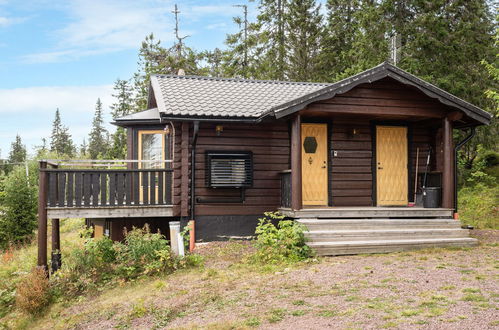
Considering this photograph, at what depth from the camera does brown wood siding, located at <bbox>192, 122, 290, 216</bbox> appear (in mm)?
10359

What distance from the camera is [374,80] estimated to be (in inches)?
368

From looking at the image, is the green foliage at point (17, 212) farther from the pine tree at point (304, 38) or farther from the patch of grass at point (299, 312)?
the pine tree at point (304, 38)

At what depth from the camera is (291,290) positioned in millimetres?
6160

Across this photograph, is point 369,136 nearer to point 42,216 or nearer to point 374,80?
point 374,80

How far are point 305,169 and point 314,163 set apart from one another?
11.5 inches

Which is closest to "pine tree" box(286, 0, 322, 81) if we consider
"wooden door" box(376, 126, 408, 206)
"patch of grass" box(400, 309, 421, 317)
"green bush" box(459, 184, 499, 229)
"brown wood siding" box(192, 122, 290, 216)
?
"green bush" box(459, 184, 499, 229)

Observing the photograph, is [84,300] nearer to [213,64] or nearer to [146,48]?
[146,48]

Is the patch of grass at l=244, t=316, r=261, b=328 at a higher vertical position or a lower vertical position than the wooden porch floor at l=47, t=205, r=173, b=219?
lower

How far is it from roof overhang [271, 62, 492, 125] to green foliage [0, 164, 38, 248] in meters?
11.6

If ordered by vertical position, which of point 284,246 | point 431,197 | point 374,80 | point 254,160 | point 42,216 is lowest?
point 284,246

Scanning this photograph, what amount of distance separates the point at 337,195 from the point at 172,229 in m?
4.36

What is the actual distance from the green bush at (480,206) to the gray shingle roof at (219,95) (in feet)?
22.5

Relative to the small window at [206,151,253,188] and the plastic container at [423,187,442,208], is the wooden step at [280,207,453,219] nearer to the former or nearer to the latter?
the plastic container at [423,187,442,208]

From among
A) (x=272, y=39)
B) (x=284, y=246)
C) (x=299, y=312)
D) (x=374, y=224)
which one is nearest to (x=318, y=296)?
(x=299, y=312)
